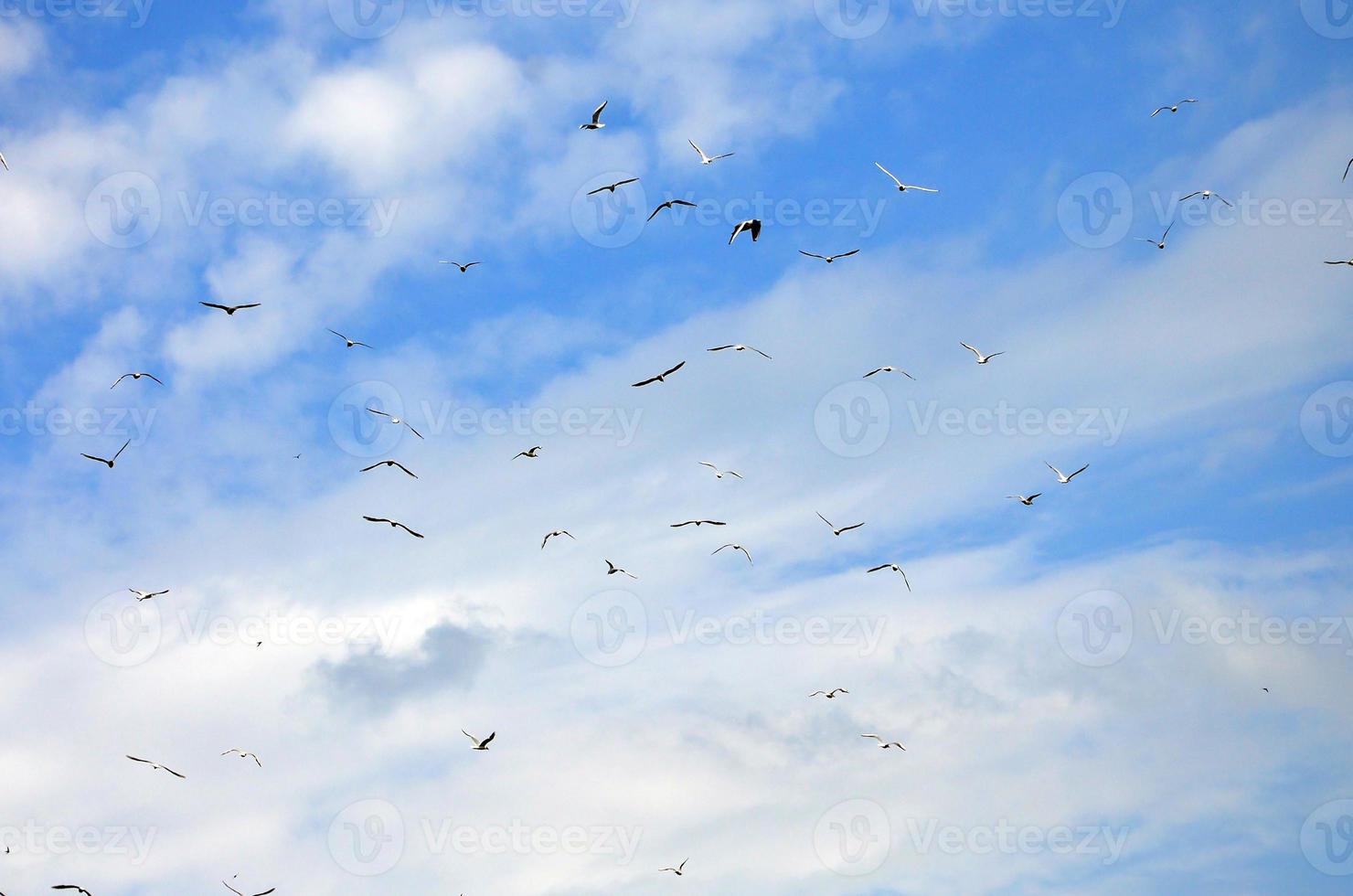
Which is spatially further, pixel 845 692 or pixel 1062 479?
pixel 845 692

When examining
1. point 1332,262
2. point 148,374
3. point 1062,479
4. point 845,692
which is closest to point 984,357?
point 1062,479

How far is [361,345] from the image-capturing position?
87.2m

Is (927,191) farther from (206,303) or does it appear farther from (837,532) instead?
(206,303)

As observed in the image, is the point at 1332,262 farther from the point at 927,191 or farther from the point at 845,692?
the point at 845,692

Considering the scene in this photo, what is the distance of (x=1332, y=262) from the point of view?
246 feet

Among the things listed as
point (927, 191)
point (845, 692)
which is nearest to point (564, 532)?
point (845, 692)

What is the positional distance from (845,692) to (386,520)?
45670 millimetres

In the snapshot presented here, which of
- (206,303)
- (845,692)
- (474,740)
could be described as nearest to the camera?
(206,303)

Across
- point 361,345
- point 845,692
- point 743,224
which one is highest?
point 743,224

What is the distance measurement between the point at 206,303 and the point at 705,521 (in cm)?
3712

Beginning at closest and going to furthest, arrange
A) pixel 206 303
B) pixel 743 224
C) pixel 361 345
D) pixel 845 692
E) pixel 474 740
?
pixel 743 224, pixel 206 303, pixel 474 740, pixel 361 345, pixel 845 692

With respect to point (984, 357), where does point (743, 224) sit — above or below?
above

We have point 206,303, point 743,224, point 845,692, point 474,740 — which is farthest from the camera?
point 845,692

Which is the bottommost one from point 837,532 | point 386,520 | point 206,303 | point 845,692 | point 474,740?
point 845,692
